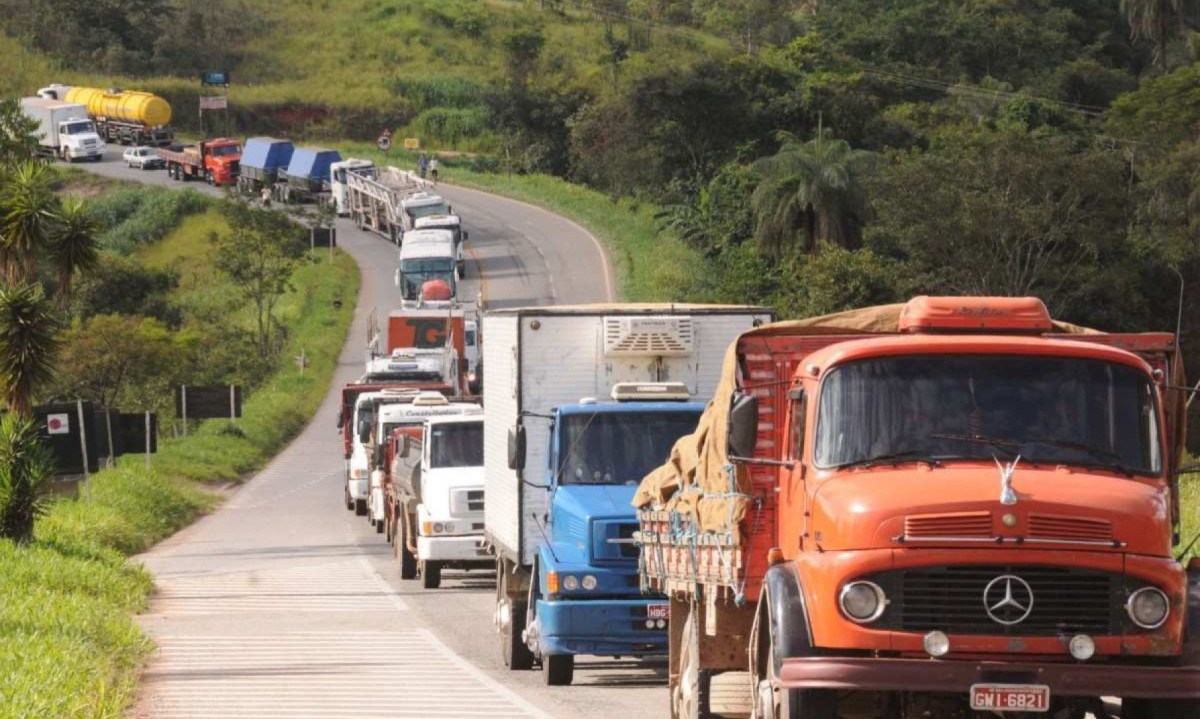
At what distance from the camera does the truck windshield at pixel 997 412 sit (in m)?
9.99

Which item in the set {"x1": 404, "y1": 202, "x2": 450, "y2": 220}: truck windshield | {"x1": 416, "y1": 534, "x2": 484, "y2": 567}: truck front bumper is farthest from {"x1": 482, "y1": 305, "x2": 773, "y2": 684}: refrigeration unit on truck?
{"x1": 404, "y1": 202, "x2": 450, "y2": 220}: truck windshield

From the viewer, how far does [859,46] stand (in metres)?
108

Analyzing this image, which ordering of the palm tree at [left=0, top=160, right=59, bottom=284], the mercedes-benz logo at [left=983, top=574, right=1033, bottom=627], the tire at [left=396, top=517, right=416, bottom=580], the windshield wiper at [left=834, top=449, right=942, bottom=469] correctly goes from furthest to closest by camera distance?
the palm tree at [left=0, top=160, right=59, bottom=284] → the tire at [left=396, top=517, right=416, bottom=580] → the windshield wiper at [left=834, top=449, right=942, bottom=469] → the mercedes-benz logo at [left=983, top=574, right=1033, bottom=627]

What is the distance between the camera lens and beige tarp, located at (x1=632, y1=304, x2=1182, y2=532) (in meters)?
11.2

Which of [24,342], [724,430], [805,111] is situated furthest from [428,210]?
[724,430]

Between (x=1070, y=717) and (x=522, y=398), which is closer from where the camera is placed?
(x=1070, y=717)

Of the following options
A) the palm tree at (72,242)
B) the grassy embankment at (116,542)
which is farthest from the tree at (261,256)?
the palm tree at (72,242)

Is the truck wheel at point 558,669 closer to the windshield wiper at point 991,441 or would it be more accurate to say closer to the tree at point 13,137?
the windshield wiper at point 991,441

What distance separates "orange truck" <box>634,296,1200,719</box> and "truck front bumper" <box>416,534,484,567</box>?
1349 cm

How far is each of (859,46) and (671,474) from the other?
9757 centimetres

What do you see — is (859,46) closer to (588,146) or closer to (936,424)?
(588,146)

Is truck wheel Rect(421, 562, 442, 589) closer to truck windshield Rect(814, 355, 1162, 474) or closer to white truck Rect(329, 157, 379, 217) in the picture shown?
truck windshield Rect(814, 355, 1162, 474)

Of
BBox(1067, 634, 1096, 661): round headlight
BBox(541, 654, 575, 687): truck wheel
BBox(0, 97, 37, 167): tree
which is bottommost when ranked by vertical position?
BBox(541, 654, 575, 687): truck wheel

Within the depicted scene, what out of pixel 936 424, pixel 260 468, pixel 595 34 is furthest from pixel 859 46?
pixel 936 424
